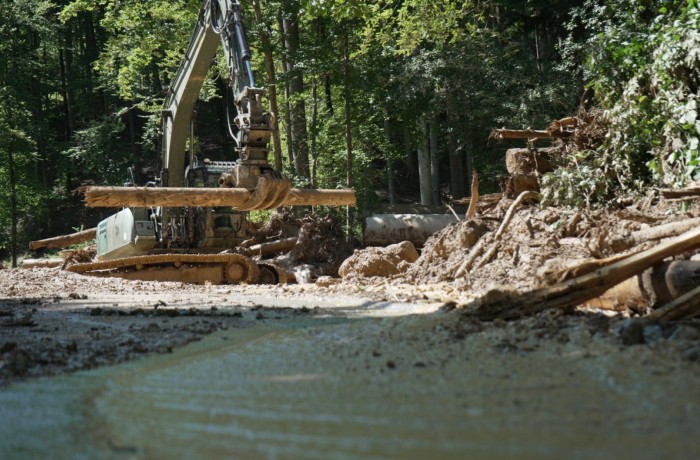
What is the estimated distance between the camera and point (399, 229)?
18.4 meters

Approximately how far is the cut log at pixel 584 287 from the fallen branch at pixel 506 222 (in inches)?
163

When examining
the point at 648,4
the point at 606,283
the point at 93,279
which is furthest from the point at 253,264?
the point at 606,283

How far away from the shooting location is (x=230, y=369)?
4406mm

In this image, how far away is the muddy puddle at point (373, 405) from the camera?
2762 millimetres

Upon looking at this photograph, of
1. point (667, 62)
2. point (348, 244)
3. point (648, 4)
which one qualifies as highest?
point (648, 4)

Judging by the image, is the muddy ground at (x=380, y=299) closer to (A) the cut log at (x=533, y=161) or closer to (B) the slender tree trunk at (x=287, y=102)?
(A) the cut log at (x=533, y=161)

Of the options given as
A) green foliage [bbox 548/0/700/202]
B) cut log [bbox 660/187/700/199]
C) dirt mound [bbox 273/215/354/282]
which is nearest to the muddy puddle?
cut log [bbox 660/187/700/199]

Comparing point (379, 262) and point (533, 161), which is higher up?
point (533, 161)

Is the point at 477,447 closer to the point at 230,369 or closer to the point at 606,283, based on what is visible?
the point at 230,369

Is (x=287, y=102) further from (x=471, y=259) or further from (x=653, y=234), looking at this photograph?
(x=653, y=234)

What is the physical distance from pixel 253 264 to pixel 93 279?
133 inches

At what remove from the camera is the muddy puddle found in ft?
9.06

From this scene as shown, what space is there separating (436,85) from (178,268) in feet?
35.8

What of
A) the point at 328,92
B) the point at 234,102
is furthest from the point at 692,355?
the point at 328,92
